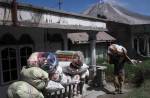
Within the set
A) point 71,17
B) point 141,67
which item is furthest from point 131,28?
point 71,17

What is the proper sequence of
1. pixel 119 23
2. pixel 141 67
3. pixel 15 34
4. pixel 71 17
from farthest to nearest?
pixel 119 23 < pixel 141 67 < pixel 71 17 < pixel 15 34

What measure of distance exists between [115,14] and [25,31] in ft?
65.0

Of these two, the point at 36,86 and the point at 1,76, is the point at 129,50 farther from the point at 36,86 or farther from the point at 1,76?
the point at 36,86

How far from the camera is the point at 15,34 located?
35.5 ft

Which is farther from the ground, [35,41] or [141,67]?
[35,41]

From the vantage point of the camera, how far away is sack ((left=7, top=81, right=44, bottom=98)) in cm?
697

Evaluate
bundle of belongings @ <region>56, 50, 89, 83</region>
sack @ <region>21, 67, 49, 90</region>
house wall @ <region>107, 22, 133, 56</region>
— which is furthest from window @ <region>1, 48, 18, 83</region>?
house wall @ <region>107, 22, 133, 56</region>

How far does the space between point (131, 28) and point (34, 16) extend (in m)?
20.3

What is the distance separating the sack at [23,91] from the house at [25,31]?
Result: 1.44 meters

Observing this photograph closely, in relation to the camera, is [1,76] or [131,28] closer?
[1,76]

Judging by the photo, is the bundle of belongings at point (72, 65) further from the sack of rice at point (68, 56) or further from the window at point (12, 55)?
the window at point (12, 55)

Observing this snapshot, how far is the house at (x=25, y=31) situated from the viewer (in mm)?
7859

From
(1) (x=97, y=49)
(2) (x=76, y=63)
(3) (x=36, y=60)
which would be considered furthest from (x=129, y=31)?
(3) (x=36, y=60)

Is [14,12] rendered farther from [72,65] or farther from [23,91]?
[72,65]
